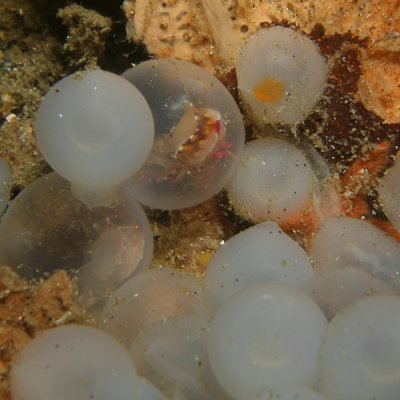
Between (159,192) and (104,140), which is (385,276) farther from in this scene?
(104,140)

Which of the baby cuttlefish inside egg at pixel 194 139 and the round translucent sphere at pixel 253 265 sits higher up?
the baby cuttlefish inside egg at pixel 194 139

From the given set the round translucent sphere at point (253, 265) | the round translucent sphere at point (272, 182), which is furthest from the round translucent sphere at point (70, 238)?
the round translucent sphere at point (272, 182)

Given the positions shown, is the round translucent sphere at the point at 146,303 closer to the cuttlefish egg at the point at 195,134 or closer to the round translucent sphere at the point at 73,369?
the round translucent sphere at the point at 73,369

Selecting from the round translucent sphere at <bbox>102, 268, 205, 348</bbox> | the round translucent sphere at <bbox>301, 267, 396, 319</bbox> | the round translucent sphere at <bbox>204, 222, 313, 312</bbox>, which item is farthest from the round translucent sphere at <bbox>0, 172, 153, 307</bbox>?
the round translucent sphere at <bbox>301, 267, 396, 319</bbox>

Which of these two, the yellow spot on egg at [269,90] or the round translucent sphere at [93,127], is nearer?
the round translucent sphere at [93,127]

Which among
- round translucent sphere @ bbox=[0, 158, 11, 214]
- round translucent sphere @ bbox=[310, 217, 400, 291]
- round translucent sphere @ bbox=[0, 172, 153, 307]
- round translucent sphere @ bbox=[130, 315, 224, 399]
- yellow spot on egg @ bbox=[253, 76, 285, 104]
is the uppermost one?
yellow spot on egg @ bbox=[253, 76, 285, 104]

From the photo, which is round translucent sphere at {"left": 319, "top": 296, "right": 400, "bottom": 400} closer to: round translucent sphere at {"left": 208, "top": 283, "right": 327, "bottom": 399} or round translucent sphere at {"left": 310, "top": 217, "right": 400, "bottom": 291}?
round translucent sphere at {"left": 208, "top": 283, "right": 327, "bottom": 399}
